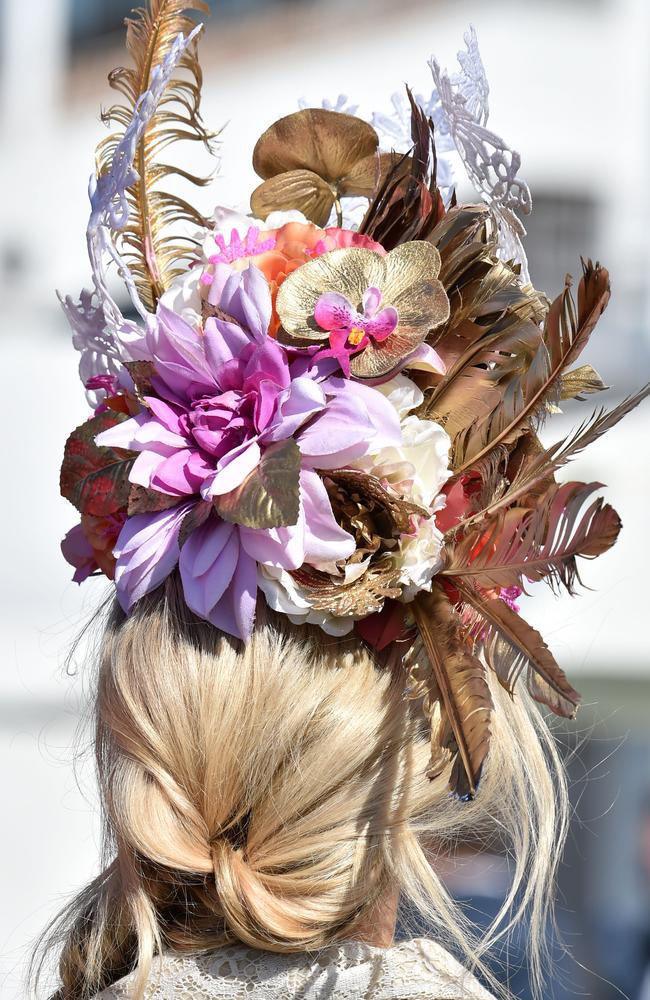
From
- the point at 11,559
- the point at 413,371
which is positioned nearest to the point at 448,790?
the point at 413,371

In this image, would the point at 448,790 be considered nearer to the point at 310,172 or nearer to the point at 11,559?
the point at 310,172

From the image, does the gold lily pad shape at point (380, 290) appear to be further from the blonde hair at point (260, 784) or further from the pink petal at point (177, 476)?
the blonde hair at point (260, 784)

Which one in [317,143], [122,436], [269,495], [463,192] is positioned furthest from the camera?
[463,192]

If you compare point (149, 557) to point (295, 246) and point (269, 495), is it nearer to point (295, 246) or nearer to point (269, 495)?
point (269, 495)

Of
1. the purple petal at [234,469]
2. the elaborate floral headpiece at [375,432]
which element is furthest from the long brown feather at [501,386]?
the purple petal at [234,469]

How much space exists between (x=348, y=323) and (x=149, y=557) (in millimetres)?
308

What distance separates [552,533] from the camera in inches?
40.9

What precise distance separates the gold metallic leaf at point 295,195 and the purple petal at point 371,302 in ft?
0.83

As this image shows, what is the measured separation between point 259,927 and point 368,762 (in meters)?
0.18

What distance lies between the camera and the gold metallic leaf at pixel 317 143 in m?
1.24

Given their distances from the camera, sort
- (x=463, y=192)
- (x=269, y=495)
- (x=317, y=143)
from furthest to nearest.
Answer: (x=463, y=192), (x=317, y=143), (x=269, y=495)

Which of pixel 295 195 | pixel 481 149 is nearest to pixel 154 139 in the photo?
pixel 295 195

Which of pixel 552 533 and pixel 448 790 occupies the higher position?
pixel 552 533

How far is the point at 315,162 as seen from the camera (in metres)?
1.26
